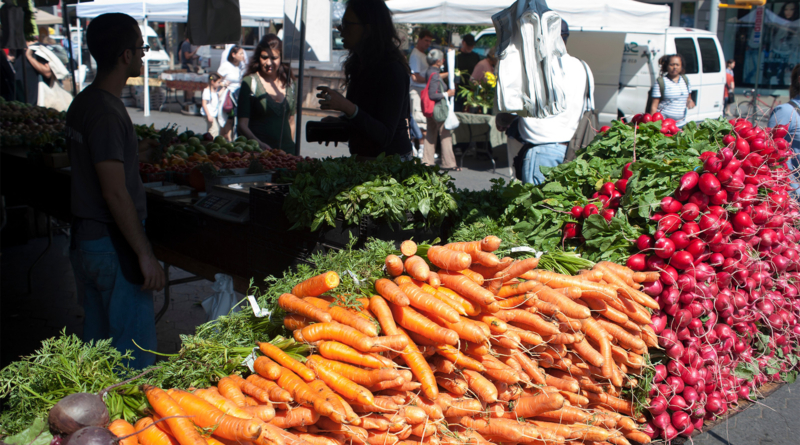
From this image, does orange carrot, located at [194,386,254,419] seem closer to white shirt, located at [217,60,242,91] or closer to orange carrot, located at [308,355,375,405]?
orange carrot, located at [308,355,375,405]

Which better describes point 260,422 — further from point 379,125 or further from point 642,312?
point 379,125

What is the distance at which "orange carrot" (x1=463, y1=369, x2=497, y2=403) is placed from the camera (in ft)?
6.89

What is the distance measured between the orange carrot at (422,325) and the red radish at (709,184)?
58.6 inches

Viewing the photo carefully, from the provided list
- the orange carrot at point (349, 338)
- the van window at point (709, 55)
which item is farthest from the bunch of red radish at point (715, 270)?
the van window at point (709, 55)

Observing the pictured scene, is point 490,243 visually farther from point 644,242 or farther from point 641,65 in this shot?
point 641,65

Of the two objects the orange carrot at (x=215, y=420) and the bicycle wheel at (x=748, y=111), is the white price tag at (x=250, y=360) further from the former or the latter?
the bicycle wheel at (x=748, y=111)

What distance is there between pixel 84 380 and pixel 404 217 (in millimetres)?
1605

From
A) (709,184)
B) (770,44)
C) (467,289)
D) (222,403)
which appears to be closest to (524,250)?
(467,289)

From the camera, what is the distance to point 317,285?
2.13m

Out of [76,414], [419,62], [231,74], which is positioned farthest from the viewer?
[419,62]

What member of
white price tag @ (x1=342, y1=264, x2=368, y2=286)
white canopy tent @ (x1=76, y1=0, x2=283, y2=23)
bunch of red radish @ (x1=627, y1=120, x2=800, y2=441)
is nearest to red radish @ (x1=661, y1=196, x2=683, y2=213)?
bunch of red radish @ (x1=627, y1=120, x2=800, y2=441)

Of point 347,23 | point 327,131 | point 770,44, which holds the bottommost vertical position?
point 327,131

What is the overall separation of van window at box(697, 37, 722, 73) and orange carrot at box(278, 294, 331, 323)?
472 inches

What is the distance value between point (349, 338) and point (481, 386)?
21.1 inches
